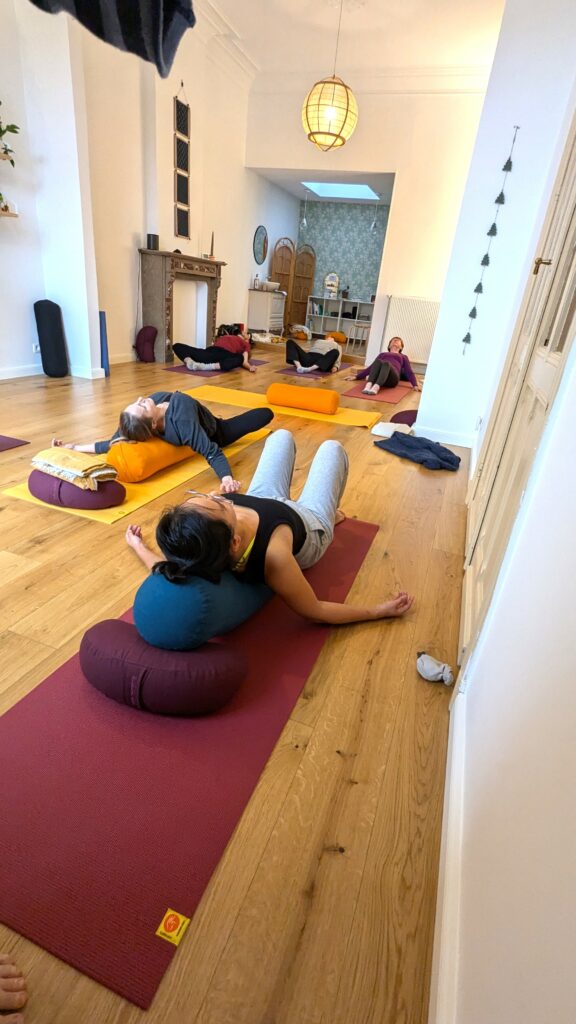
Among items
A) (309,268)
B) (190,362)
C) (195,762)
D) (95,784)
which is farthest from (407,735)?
(309,268)

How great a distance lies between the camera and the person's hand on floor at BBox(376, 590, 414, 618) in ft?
5.45

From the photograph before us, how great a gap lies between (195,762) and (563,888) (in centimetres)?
83

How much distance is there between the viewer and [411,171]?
632 centimetres

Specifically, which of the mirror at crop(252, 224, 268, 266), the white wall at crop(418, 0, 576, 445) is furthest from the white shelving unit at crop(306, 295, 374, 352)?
the white wall at crop(418, 0, 576, 445)

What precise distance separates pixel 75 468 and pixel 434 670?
1689 millimetres

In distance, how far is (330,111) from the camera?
4.93 metres

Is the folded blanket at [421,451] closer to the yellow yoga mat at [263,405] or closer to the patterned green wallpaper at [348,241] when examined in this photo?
the yellow yoga mat at [263,405]

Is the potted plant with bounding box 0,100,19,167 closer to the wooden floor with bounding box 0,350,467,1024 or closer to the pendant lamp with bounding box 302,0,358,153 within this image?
the pendant lamp with bounding box 302,0,358,153

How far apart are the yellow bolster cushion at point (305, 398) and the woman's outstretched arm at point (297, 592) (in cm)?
280

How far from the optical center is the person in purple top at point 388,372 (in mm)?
5445

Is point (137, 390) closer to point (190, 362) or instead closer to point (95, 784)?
point (190, 362)

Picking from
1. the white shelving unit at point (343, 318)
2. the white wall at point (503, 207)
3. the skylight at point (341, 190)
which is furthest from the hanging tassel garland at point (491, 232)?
the white shelving unit at point (343, 318)

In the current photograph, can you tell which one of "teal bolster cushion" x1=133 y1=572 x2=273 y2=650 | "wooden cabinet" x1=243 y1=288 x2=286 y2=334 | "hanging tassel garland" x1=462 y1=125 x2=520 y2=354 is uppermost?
"hanging tassel garland" x1=462 y1=125 x2=520 y2=354

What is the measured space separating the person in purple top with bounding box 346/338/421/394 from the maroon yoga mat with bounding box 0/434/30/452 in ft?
11.8
